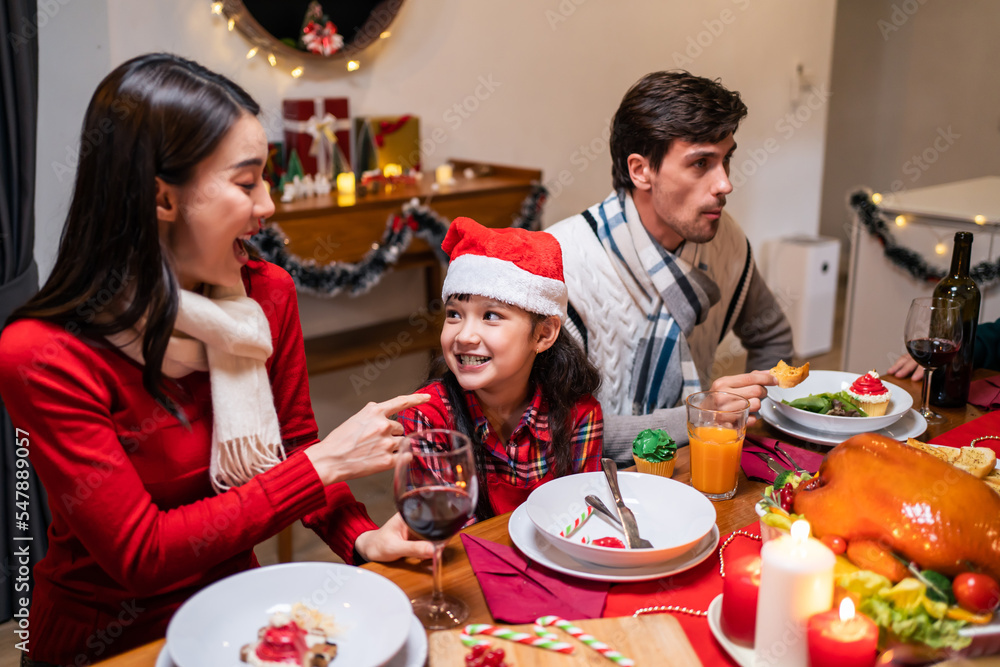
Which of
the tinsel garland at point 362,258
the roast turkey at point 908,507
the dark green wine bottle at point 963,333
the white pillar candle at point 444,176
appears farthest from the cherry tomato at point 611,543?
the white pillar candle at point 444,176

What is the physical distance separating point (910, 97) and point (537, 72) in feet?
12.0

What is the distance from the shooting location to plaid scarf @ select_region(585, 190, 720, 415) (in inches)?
75.8

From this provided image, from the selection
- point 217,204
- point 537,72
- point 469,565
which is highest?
point 537,72

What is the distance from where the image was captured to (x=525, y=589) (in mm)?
1002

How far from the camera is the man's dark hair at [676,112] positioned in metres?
1.81

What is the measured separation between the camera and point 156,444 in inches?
45.8

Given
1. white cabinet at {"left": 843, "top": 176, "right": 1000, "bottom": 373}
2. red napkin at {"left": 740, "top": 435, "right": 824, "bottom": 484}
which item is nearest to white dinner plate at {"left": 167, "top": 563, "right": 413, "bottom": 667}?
red napkin at {"left": 740, "top": 435, "right": 824, "bottom": 484}

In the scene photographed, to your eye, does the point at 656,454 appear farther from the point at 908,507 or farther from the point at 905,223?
the point at 905,223

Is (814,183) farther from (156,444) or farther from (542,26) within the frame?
(156,444)

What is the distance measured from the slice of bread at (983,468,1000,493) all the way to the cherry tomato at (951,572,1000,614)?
326 mm

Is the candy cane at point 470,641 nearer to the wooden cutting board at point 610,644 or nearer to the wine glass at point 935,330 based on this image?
the wooden cutting board at point 610,644

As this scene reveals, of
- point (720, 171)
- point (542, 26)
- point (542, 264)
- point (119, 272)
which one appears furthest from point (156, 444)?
point (542, 26)

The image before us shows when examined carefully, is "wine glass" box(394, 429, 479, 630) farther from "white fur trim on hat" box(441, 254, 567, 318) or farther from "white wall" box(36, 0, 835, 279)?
"white wall" box(36, 0, 835, 279)

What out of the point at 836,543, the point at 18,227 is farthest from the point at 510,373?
the point at 18,227
